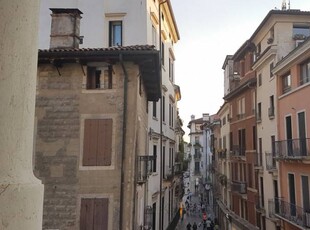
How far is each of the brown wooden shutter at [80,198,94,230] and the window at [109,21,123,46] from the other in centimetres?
888

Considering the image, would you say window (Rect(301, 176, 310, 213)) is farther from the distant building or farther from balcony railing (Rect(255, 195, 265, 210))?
balcony railing (Rect(255, 195, 265, 210))

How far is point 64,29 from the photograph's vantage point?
1358cm

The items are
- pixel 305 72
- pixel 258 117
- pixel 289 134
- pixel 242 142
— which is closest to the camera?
pixel 305 72

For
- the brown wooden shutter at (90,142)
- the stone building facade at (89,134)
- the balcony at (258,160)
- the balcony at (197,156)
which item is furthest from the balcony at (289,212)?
the balcony at (197,156)

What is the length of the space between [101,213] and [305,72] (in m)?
13.7

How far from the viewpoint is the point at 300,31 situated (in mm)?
25094

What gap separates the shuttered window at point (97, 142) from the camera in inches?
470

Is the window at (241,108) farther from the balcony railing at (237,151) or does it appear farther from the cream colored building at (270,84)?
the cream colored building at (270,84)

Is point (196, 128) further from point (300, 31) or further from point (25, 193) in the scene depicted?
point (25, 193)

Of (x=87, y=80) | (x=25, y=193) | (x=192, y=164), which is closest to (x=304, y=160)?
(x=87, y=80)

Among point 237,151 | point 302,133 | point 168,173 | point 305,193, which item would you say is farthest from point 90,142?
point 237,151

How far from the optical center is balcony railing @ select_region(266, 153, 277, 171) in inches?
961

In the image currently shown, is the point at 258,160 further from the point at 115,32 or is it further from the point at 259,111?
the point at 115,32

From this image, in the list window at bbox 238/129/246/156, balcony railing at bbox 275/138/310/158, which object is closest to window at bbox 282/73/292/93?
balcony railing at bbox 275/138/310/158
